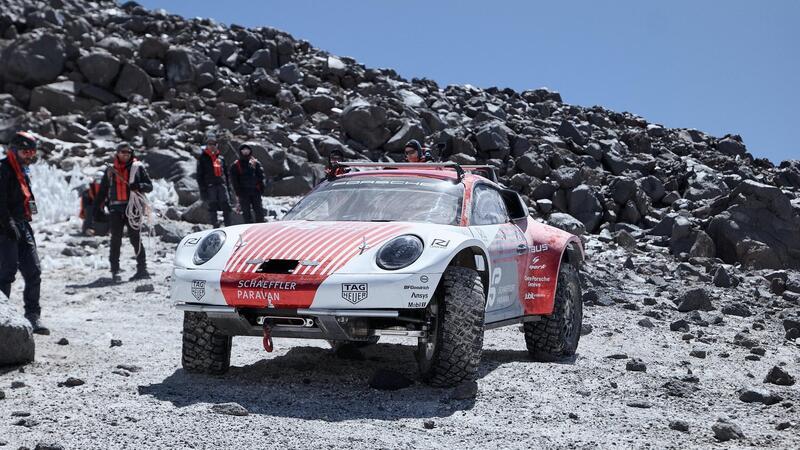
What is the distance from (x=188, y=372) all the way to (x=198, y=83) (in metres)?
35.1

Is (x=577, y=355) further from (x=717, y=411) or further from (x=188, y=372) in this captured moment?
(x=188, y=372)

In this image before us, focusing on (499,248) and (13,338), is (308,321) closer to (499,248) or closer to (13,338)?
(499,248)

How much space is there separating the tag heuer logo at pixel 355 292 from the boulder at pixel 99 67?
113ft

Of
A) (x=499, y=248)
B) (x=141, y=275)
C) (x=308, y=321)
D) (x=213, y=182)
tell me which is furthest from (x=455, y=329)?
(x=213, y=182)

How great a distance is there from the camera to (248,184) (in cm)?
1691

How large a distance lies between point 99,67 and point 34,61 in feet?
8.16

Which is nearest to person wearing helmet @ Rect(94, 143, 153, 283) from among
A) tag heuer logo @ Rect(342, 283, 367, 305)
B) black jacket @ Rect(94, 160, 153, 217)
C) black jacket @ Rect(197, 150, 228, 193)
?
black jacket @ Rect(94, 160, 153, 217)

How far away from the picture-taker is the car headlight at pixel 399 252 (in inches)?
235

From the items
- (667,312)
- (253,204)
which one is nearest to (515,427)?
(667,312)

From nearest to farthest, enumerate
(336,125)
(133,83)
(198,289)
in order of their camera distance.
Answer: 1. (198,289)
2. (336,125)
3. (133,83)

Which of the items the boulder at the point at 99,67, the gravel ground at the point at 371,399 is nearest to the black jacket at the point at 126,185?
the gravel ground at the point at 371,399

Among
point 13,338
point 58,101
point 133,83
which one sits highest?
point 133,83

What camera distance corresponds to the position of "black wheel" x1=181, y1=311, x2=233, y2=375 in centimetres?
657

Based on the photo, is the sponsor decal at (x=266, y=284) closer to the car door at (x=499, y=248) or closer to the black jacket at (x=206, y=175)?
the car door at (x=499, y=248)
